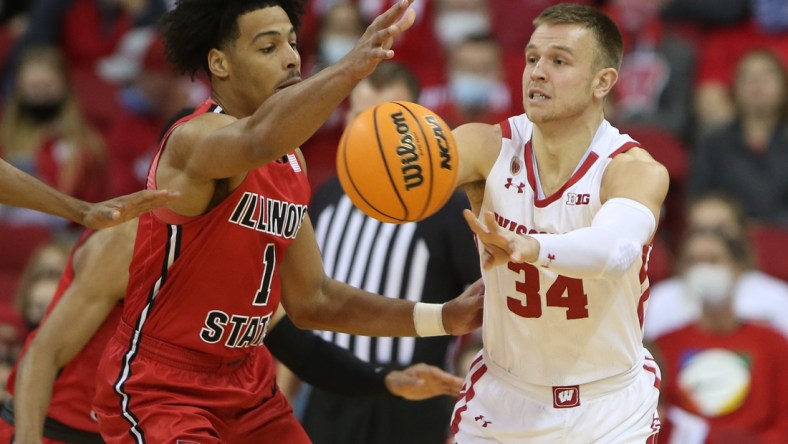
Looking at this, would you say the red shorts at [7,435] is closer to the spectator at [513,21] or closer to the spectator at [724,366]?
the spectator at [724,366]

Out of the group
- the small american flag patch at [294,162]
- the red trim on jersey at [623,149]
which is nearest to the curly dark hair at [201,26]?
the small american flag patch at [294,162]

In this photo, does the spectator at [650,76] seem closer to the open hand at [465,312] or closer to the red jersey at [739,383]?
the red jersey at [739,383]

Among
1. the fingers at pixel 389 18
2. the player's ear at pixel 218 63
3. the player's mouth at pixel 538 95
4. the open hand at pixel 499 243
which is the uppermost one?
the fingers at pixel 389 18

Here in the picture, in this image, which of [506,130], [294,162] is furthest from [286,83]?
[506,130]

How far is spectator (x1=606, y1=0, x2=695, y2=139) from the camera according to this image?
10.1m

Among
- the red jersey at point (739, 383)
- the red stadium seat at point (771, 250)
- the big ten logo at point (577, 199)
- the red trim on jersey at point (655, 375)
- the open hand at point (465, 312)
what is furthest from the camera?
the red stadium seat at point (771, 250)

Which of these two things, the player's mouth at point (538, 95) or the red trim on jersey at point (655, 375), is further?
the red trim on jersey at point (655, 375)

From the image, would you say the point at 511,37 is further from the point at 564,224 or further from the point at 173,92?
the point at 564,224

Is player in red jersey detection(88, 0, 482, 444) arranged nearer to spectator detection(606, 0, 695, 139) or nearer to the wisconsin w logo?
the wisconsin w logo

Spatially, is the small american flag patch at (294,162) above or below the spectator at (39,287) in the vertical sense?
above

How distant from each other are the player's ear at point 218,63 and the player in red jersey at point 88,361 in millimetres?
695

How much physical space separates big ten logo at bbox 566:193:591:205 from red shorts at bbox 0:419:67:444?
2.26m

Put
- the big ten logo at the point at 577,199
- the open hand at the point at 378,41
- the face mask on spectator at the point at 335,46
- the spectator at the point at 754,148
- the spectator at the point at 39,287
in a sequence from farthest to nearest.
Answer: the face mask on spectator at the point at 335,46
the spectator at the point at 754,148
the spectator at the point at 39,287
the big ten logo at the point at 577,199
the open hand at the point at 378,41

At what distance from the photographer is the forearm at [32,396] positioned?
4844mm
